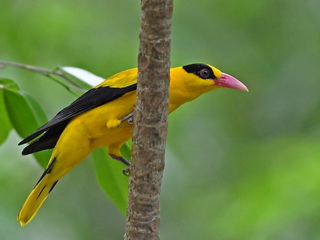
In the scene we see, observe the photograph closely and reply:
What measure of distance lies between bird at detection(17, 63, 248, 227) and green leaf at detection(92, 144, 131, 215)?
53 millimetres

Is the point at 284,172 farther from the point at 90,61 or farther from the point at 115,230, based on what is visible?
the point at 115,230

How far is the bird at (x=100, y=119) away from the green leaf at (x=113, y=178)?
5 cm

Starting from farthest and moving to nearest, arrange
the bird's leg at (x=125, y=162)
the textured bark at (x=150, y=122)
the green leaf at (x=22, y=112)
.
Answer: the bird's leg at (x=125, y=162) → the green leaf at (x=22, y=112) → the textured bark at (x=150, y=122)

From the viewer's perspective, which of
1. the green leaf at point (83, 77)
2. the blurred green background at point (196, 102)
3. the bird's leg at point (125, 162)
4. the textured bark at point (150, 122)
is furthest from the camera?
the blurred green background at point (196, 102)

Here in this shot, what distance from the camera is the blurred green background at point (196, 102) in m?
6.56

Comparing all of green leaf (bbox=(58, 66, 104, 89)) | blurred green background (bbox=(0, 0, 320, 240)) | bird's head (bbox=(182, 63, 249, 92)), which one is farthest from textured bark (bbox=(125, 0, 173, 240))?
blurred green background (bbox=(0, 0, 320, 240))

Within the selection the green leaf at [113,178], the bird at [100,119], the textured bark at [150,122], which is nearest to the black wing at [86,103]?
the bird at [100,119]

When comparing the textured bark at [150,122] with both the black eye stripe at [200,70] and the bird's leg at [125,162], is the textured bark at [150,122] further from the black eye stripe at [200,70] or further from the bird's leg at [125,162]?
the black eye stripe at [200,70]

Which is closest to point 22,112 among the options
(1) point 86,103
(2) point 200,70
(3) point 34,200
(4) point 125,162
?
(1) point 86,103

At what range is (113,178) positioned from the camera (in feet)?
14.8

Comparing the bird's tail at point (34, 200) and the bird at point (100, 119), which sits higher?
the bird at point (100, 119)

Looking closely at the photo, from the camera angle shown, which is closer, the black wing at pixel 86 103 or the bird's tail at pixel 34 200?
the black wing at pixel 86 103

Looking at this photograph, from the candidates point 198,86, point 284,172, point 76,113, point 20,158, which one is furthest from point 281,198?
point 20,158

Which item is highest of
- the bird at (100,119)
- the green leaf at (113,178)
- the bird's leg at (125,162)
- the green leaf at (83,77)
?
the green leaf at (83,77)
